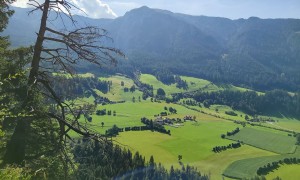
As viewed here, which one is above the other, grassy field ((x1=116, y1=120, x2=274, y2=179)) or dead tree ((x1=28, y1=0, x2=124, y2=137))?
dead tree ((x1=28, y1=0, x2=124, y2=137))

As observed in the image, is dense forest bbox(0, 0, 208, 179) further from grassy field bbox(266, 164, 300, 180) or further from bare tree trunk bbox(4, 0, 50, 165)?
grassy field bbox(266, 164, 300, 180)

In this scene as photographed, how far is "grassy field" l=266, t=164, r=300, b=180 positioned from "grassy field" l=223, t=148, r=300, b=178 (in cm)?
264

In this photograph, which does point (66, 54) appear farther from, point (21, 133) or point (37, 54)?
point (21, 133)

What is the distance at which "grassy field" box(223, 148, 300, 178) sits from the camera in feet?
503

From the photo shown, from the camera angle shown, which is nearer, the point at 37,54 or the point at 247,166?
the point at 37,54

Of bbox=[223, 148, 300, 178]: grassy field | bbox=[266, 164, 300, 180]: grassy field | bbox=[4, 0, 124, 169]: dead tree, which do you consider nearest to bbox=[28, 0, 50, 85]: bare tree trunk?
bbox=[4, 0, 124, 169]: dead tree

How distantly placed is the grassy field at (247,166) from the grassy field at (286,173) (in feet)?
8.67

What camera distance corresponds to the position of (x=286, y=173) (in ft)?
528

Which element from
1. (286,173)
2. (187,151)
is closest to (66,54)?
(286,173)

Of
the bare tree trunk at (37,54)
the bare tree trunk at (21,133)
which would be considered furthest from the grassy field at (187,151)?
the bare tree trunk at (37,54)

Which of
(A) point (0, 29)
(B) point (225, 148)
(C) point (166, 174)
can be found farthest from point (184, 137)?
(A) point (0, 29)

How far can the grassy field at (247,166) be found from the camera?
153250mm

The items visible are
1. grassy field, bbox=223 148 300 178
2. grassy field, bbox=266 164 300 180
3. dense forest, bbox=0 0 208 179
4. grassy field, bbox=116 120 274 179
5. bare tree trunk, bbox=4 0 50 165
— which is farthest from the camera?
grassy field, bbox=116 120 274 179

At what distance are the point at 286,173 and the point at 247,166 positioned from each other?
54.1ft
